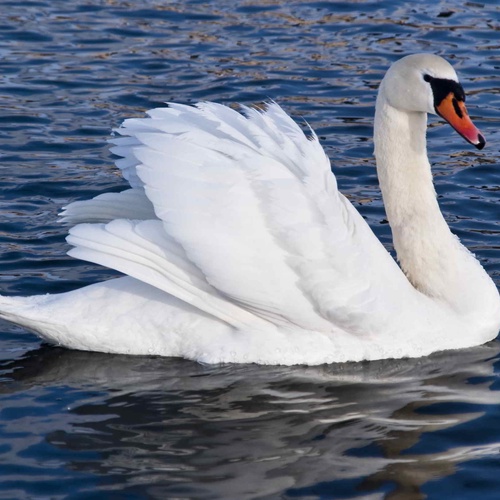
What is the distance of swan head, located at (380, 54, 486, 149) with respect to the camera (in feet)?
24.1

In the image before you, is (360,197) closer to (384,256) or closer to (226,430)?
(384,256)

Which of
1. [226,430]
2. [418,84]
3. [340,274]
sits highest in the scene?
[418,84]

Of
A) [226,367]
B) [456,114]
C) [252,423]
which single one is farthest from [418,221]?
[252,423]

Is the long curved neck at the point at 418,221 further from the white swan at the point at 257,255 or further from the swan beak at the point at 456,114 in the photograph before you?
the swan beak at the point at 456,114

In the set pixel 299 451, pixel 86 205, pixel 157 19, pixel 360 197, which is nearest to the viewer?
pixel 299 451

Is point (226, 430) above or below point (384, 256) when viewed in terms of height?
below

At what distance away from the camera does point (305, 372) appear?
7.27 meters

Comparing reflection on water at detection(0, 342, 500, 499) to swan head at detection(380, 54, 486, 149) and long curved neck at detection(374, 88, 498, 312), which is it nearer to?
long curved neck at detection(374, 88, 498, 312)

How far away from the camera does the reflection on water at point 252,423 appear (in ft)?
19.9

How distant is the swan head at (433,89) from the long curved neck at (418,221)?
167mm

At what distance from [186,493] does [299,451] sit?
0.68 metres

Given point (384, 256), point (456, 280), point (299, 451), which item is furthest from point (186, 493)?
point (456, 280)

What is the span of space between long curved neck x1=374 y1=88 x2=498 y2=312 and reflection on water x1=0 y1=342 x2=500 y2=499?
1.26 ft

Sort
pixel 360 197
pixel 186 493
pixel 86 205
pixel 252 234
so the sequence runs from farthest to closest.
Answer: pixel 360 197 < pixel 86 205 < pixel 252 234 < pixel 186 493
